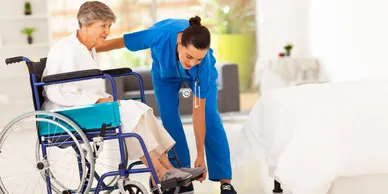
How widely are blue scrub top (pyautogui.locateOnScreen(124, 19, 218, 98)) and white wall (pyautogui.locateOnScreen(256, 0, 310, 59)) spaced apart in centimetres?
473

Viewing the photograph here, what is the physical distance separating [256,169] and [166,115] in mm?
1158

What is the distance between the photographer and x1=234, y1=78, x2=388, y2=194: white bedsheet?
2.69 meters

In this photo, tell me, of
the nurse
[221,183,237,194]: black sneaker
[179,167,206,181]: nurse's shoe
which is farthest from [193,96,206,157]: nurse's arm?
[221,183,237,194]: black sneaker

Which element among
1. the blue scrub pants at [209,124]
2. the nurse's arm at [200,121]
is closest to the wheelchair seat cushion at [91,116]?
the nurse's arm at [200,121]

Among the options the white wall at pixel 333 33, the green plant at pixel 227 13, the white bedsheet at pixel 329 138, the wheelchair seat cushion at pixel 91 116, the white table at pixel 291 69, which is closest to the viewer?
the white bedsheet at pixel 329 138

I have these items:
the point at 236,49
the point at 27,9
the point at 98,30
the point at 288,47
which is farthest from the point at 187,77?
the point at 236,49

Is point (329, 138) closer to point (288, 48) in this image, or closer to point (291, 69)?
point (291, 69)

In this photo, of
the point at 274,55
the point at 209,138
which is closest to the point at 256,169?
the point at 209,138

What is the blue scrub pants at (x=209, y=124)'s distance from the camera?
3541mm

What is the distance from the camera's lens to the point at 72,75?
9.23 feet

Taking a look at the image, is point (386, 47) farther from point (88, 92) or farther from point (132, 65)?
point (132, 65)

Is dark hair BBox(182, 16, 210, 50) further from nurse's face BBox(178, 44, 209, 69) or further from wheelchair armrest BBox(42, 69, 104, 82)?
wheelchair armrest BBox(42, 69, 104, 82)

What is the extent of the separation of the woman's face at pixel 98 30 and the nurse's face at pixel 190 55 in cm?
34

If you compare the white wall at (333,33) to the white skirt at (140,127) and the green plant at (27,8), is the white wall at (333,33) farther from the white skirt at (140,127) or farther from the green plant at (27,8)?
the green plant at (27,8)
